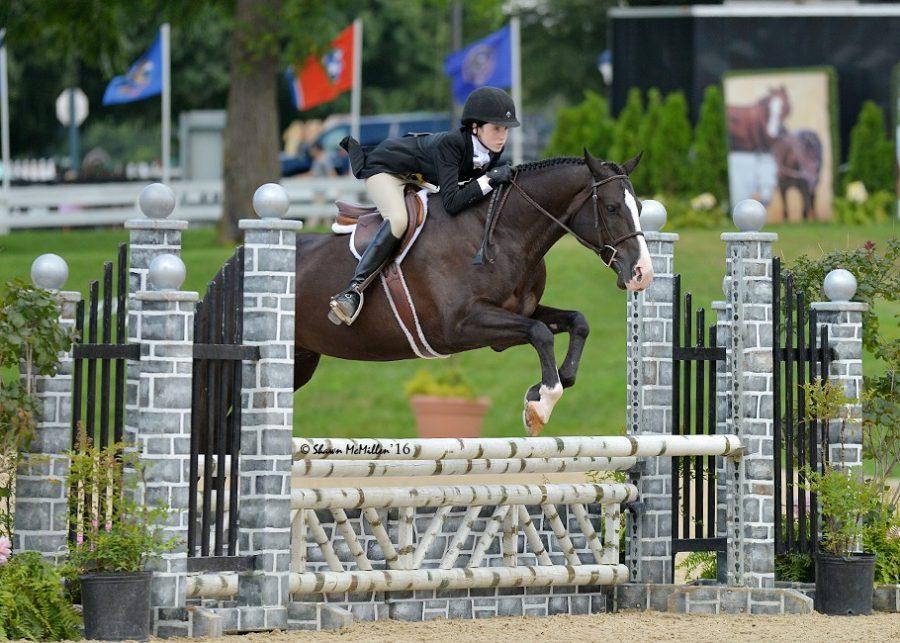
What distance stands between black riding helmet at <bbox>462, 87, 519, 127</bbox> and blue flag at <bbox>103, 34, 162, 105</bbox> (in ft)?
44.9

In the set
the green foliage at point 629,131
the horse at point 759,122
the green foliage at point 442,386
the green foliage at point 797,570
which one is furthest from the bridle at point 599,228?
the horse at point 759,122

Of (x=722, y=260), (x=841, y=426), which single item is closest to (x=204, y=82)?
(x=722, y=260)

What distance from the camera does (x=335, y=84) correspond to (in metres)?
21.0

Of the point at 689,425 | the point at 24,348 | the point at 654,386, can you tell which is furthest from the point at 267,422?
the point at 689,425

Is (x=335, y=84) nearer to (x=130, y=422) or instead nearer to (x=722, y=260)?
(x=722, y=260)

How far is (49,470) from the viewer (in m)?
5.98

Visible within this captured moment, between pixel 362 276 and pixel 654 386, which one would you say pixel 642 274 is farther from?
pixel 362 276

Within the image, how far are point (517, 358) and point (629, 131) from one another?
5.45 m

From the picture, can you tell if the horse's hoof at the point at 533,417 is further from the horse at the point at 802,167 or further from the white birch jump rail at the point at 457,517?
the horse at the point at 802,167

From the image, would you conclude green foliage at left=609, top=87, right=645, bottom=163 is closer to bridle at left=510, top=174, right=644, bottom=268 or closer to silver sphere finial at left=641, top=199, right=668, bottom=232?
silver sphere finial at left=641, top=199, right=668, bottom=232

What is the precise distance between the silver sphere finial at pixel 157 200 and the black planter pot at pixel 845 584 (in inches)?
124

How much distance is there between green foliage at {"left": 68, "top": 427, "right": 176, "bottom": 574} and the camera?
5707 mm

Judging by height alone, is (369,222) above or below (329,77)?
below

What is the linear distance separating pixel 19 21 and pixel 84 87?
14510 millimetres
